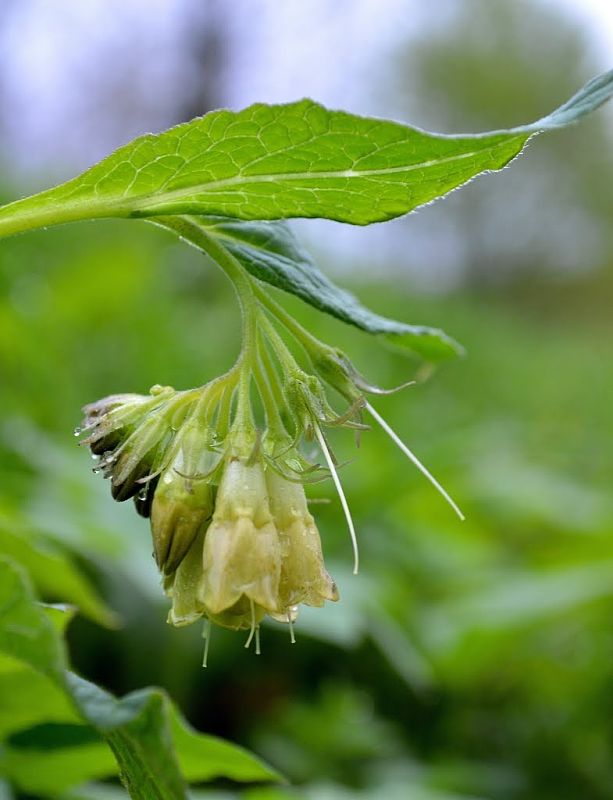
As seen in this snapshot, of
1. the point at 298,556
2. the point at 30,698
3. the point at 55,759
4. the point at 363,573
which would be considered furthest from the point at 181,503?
the point at 363,573

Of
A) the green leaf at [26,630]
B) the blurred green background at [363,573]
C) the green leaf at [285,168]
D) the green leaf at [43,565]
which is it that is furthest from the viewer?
the blurred green background at [363,573]

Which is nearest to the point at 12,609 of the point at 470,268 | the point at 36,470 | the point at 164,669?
the point at 164,669

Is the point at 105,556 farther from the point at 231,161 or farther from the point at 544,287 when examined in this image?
the point at 544,287

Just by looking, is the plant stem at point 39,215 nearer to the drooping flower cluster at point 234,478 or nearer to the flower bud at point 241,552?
the drooping flower cluster at point 234,478

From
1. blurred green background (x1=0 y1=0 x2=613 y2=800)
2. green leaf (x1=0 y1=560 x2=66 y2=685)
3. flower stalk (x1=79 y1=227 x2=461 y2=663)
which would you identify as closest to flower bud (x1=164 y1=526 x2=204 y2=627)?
flower stalk (x1=79 y1=227 x2=461 y2=663)

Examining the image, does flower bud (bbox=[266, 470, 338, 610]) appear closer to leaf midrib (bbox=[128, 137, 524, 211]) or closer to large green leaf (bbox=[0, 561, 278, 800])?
large green leaf (bbox=[0, 561, 278, 800])

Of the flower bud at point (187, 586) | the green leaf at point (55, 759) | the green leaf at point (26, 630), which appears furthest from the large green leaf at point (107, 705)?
the green leaf at point (55, 759)

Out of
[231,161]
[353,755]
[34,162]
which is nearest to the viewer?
[231,161]
